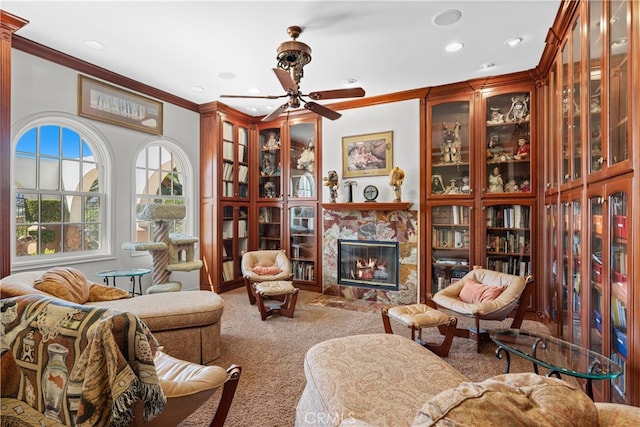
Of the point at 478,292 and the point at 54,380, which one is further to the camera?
the point at 478,292

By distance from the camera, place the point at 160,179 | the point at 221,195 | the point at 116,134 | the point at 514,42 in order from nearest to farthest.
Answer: the point at 514,42
the point at 116,134
the point at 160,179
the point at 221,195

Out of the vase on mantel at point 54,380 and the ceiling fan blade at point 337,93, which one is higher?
the ceiling fan blade at point 337,93

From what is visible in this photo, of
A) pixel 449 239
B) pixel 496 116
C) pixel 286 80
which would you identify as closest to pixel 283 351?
pixel 286 80

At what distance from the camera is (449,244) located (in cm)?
421

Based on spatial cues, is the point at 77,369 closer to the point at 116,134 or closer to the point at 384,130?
the point at 116,134

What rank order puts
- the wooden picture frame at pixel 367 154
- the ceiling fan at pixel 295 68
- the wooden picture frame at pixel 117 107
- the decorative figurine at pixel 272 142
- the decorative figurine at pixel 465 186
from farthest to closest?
the decorative figurine at pixel 272 142 < the wooden picture frame at pixel 367 154 < the decorative figurine at pixel 465 186 < the wooden picture frame at pixel 117 107 < the ceiling fan at pixel 295 68

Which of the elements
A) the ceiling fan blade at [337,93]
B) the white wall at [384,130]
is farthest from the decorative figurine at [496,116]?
the ceiling fan blade at [337,93]

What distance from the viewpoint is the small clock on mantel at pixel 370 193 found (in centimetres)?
456

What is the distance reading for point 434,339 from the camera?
10.2 ft

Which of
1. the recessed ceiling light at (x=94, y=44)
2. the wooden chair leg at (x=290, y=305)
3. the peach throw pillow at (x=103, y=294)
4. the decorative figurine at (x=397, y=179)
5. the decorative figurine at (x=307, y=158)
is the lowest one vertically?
the wooden chair leg at (x=290, y=305)

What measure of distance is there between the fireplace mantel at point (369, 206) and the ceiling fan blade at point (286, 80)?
208cm

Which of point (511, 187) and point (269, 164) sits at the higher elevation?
A: point (269, 164)

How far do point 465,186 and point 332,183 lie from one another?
1834mm

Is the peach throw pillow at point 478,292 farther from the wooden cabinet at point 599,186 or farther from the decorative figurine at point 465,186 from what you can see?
the decorative figurine at point 465,186
